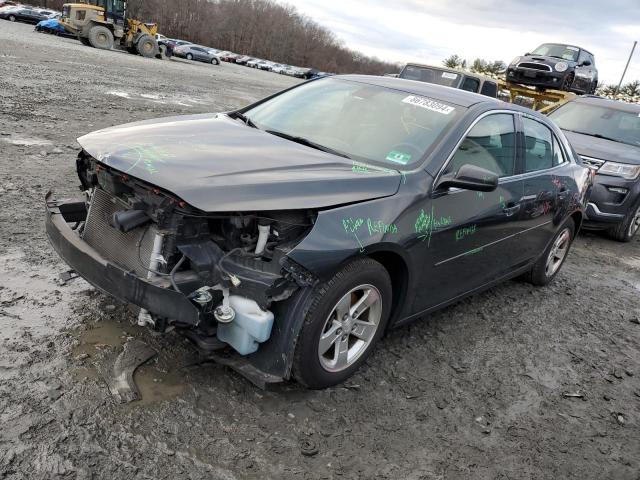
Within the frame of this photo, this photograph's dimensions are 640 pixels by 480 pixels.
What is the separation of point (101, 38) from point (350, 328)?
2976cm

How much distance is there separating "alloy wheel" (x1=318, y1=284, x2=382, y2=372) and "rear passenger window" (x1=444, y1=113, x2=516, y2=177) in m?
0.98

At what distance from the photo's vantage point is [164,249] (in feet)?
9.03

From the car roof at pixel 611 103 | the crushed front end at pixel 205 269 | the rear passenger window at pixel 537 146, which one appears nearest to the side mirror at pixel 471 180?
the crushed front end at pixel 205 269

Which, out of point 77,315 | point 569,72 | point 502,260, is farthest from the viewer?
point 569,72

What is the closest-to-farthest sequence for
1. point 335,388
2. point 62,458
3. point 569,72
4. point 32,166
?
point 62,458 → point 335,388 → point 32,166 → point 569,72

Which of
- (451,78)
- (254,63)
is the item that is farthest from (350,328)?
(254,63)

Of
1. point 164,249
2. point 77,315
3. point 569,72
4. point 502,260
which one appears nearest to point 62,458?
point 164,249

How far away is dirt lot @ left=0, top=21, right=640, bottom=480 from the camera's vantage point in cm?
253

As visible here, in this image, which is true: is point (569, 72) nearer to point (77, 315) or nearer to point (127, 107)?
point (127, 107)

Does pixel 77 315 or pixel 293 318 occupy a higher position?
pixel 293 318

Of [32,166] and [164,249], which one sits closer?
[164,249]

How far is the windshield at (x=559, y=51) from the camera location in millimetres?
15227

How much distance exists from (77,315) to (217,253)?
4.34 ft

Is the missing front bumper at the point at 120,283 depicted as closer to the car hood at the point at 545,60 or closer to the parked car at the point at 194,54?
the car hood at the point at 545,60
